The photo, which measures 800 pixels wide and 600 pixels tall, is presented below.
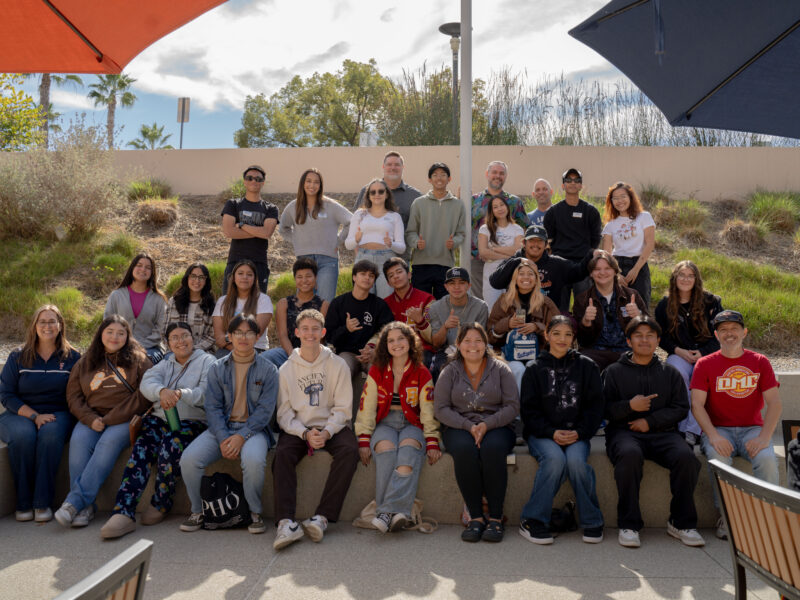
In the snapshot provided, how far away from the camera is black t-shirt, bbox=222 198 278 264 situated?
608cm

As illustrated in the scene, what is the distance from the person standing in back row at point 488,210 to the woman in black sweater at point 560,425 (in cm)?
195

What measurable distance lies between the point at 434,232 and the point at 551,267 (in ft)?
3.78

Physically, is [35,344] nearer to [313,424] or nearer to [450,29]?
[313,424]

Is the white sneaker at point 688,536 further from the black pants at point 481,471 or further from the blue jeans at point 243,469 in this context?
the blue jeans at point 243,469

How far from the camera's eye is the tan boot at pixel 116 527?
393cm

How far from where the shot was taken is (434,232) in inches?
241

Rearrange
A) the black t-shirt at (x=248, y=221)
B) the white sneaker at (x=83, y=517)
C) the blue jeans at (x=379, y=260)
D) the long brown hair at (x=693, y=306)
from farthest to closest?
the black t-shirt at (x=248, y=221), the blue jeans at (x=379, y=260), the long brown hair at (x=693, y=306), the white sneaker at (x=83, y=517)

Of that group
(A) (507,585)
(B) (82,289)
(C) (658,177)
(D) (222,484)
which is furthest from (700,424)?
(C) (658,177)

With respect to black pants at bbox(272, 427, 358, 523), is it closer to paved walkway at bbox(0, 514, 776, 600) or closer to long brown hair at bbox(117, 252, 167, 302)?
paved walkway at bbox(0, 514, 776, 600)

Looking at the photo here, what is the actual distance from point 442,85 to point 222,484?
13.4m

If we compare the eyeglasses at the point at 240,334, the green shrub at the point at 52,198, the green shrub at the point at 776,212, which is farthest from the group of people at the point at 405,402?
the green shrub at the point at 776,212

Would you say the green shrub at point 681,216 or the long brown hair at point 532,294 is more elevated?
the green shrub at point 681,216

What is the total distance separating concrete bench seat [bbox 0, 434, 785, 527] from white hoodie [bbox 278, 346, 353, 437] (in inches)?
10.5

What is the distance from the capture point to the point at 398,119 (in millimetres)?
15664
